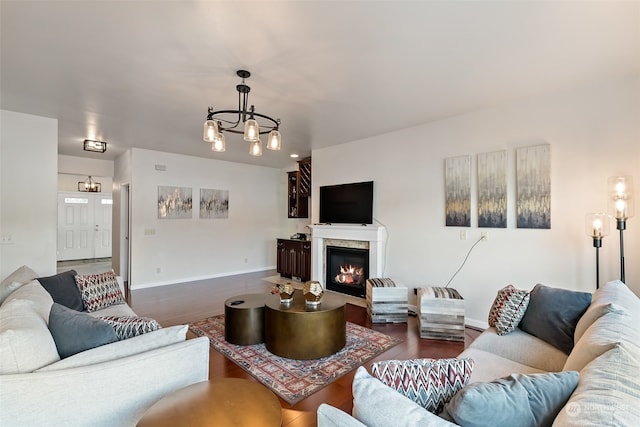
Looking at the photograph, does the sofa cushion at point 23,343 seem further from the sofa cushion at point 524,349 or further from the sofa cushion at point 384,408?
the sofa cushion at point 524,349

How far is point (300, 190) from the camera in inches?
272

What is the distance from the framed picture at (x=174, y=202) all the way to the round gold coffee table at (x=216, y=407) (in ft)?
17.1

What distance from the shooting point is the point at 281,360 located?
9.21 ft

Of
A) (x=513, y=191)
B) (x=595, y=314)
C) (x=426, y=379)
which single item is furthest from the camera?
(x=513, y=191)

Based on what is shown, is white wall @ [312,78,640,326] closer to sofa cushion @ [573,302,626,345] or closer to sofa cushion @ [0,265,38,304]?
sofa cushion @ [573,302,626,345]

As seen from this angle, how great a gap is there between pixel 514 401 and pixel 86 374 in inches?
68.7

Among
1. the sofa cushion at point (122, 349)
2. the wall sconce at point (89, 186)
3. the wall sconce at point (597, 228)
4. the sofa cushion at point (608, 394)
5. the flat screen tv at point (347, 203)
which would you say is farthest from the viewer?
the wall sconce at point (89, 186)

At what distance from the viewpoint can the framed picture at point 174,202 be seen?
602 centimetres

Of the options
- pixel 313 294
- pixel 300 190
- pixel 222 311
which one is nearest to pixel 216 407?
pixel 313 294

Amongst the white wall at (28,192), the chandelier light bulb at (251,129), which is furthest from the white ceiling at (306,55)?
the chandelier light bulb at (251,129)

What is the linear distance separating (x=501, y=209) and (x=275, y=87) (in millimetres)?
2898

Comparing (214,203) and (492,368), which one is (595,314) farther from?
(214,203)

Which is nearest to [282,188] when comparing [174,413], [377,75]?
[377,75]

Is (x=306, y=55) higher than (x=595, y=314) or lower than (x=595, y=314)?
higher
